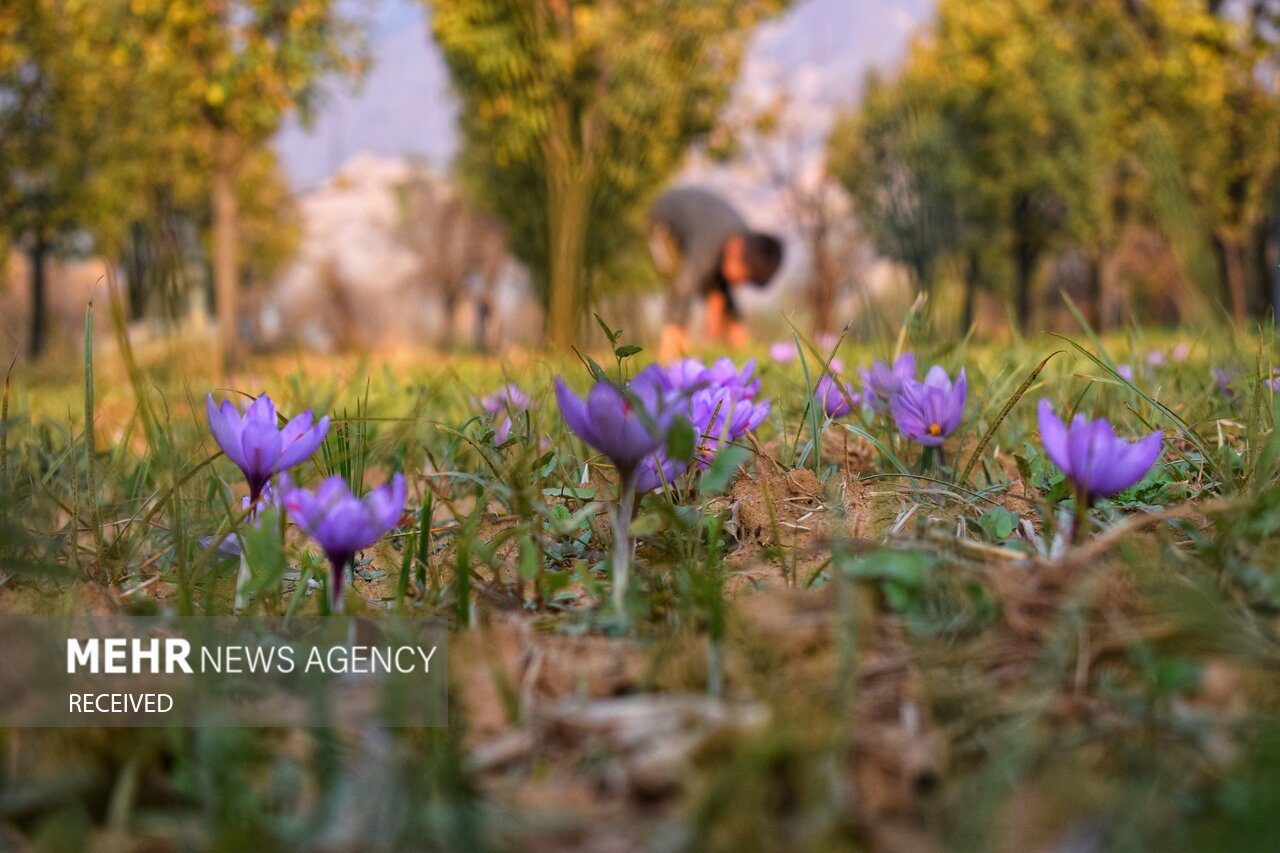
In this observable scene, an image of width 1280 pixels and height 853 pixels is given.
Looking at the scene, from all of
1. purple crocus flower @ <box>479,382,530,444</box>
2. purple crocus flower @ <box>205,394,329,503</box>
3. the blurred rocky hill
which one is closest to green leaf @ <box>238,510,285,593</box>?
purple crocus flower @ <box>205,394,329,503</box>

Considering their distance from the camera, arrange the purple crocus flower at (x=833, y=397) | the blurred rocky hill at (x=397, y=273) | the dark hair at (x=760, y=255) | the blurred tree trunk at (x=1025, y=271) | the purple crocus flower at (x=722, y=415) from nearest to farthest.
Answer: the purple crocus flower at (x=722, y=415) → the purple crocus flower at (x=833, y=397) → the dark hair at (x=760, y=255) → the blurred tree trunk at (x=1025, y=271) → the blurred rocky hill at (x=397, y=273)

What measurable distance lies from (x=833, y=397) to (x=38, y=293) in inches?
866

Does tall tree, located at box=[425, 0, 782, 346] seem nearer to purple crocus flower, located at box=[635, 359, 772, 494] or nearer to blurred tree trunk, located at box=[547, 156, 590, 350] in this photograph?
blurred tree trunk, located at box=[547, 156, 590, 350]

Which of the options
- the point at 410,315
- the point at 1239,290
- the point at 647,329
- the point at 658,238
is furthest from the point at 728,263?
the point at 410,315

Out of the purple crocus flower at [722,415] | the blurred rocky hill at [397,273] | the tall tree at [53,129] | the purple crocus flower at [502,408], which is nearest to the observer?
the purple crocus flower at [722,415]

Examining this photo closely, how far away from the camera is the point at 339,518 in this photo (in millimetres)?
854

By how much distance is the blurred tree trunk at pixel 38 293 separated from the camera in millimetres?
18953

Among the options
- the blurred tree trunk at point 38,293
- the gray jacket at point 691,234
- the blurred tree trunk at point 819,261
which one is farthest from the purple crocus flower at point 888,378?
the blurred tree trunk at point 38,293

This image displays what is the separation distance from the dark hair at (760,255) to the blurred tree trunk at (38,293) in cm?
1397

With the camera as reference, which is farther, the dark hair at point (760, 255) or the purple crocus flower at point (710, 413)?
the dark hair at point (760, 255)

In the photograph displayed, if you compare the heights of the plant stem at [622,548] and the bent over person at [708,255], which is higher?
the bent over person at [708,255]

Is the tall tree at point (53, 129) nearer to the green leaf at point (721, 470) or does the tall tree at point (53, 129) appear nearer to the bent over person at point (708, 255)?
the bent over person at point (708, 255)

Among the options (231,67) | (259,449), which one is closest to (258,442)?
(259,449)

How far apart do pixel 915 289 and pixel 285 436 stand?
142 centimetres
